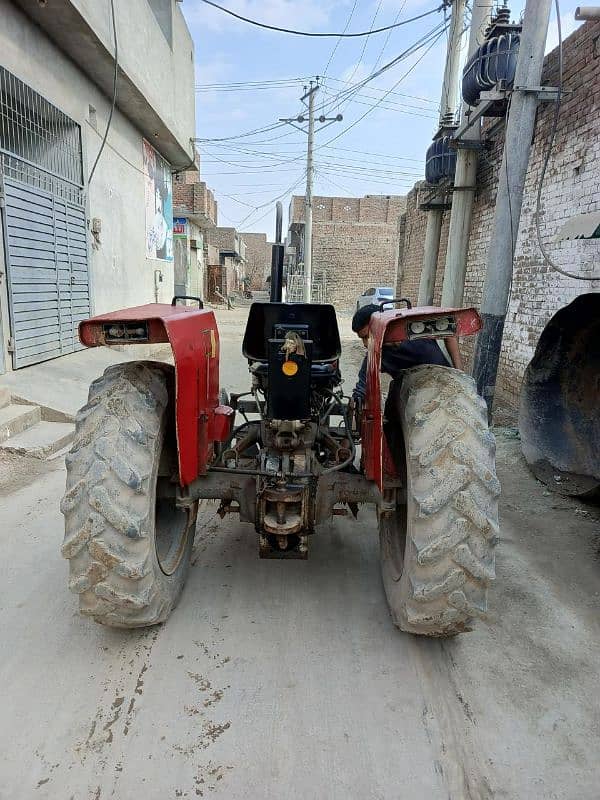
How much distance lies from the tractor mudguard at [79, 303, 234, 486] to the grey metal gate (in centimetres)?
446

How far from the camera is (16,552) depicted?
333cm

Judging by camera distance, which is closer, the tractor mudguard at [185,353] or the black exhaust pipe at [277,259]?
the tractor mudguard at [185,353]

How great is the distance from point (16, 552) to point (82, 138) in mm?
6775

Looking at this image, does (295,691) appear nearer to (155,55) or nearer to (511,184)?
(511,184)

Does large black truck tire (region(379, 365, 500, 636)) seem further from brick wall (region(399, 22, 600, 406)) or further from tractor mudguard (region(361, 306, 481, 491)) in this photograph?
brick wall (region(399, 22, 600, 406))

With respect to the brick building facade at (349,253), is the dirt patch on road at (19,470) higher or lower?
lower

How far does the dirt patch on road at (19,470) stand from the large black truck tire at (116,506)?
8.12 ft

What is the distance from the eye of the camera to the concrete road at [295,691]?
1.82 meters

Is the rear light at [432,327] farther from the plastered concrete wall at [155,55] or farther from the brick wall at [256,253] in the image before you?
the brick wall at [256,253]

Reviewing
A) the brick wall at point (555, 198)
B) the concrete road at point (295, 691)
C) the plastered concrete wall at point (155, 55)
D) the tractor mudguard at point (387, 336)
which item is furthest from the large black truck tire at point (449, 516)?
the plastered concrete wall at point (155, 55)

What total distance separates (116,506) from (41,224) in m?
5.95

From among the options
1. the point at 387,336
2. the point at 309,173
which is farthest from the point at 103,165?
the point at 309,173

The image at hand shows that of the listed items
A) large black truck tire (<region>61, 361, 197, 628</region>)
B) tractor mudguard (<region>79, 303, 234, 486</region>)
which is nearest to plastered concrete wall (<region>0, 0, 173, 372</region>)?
tractor mudguard (<region>79, 303, 234, 486</region>)

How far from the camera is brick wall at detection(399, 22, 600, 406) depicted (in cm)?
523
